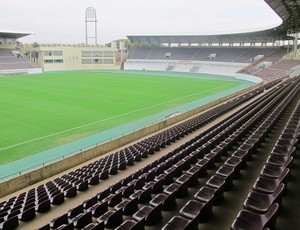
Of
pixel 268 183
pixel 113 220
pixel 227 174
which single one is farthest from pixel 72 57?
pixel 268 183

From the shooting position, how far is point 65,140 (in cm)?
1853

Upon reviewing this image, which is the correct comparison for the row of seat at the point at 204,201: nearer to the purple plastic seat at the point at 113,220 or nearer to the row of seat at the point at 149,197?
the row of seat at the point at 149,197

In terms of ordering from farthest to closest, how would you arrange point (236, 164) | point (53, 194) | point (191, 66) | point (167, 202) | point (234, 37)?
point (191, 66), point (234, 37), point (53, 194), point (236, 164), point (167, 202)

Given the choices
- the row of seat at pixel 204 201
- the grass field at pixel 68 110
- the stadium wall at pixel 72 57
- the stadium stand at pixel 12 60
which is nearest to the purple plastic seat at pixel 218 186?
the row of seat at pixel 204 201

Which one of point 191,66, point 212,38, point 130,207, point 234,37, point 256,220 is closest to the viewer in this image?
point 256,220

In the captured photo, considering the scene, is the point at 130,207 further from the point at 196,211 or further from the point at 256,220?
the point at 256,220

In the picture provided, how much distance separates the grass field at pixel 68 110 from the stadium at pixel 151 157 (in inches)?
3.9

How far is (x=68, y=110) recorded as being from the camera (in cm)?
2705

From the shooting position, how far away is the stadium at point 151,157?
16.9 ft

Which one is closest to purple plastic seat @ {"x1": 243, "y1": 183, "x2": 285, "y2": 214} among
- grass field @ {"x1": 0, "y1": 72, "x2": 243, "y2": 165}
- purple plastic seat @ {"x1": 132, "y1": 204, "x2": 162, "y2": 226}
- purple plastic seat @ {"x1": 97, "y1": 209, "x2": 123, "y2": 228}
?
purple plastic seat @ {"x1": 132, "y1": 204, "x2": 162, "y2": 226}

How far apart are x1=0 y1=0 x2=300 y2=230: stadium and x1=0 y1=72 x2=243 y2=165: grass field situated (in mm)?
98

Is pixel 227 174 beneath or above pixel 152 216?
above

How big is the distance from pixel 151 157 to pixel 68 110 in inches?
639

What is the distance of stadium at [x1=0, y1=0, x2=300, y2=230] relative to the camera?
5.15 metres
